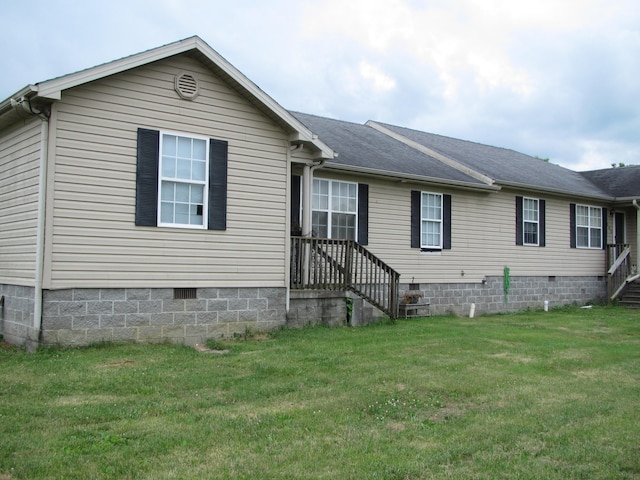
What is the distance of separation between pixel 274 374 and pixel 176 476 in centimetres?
385

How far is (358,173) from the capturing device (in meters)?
15.0

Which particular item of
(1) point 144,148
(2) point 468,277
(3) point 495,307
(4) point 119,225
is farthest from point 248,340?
(3) point 495,307

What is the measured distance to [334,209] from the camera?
14.9 m

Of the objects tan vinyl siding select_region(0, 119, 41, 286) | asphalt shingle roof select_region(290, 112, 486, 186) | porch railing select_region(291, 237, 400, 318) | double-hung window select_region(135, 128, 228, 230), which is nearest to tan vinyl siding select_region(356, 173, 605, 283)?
asphalt shingle roof select_region(290, 112, 486, 186)

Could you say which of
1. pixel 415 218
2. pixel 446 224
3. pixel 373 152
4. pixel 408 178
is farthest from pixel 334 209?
pixel 446 224

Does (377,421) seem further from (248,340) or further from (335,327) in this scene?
(335,327)

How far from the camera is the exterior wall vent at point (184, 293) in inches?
440

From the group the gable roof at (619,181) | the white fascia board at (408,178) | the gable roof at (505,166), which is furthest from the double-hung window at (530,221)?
the gable roof at (619,181)

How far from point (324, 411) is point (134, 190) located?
18.7ft

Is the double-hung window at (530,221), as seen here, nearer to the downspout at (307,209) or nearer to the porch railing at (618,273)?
the porch railing at (618,273)

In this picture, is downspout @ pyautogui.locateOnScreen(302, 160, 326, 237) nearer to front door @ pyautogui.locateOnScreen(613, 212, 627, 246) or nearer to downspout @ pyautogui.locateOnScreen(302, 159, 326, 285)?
downspout @ pyautogui.locateOnScreen(302, 159, 326, 285)

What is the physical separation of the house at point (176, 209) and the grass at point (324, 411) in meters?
0.87

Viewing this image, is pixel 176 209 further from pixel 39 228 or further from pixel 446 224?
pixel 446 224

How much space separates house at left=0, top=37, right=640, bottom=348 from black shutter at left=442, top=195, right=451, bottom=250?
4.41ft
